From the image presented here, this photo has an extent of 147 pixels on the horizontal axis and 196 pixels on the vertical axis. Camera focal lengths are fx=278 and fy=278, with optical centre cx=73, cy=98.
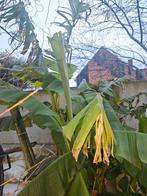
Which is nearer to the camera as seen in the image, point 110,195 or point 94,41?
point 110,195

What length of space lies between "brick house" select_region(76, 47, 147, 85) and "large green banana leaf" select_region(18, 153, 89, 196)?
2162 millimetres

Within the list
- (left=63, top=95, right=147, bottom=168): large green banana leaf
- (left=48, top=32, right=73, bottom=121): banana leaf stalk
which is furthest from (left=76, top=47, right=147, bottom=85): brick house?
(left=63, top=95, right=147, bottom=168): large green banana leaf

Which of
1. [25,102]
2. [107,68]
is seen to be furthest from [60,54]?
[107,68]

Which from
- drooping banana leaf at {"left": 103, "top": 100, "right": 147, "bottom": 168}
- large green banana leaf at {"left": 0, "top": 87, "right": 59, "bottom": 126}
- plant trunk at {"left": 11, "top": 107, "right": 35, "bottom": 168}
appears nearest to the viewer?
drooping banana leaf at {"left": 103, "top": 100, "right": 147, "bottom": 168}

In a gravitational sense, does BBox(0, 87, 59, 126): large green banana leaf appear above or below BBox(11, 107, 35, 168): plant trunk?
above

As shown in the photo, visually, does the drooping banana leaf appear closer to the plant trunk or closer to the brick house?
the plant trunk

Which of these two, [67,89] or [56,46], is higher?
[56,46]

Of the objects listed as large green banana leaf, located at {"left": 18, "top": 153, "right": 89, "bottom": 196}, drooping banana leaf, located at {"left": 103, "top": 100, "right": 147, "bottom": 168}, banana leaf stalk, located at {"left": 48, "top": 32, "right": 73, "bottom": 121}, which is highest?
banana leaf stalk, located at {"left": 48, "top": 32, "right": 73, "bottom": 121}

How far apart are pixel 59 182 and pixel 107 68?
2.66 meters

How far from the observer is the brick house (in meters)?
3.57

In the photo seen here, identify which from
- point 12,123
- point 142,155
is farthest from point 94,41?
point 142,155

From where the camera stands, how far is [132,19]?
4.11m

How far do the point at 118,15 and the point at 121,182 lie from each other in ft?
9.55

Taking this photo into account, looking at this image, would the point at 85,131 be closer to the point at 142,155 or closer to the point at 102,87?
the point at 142,155
